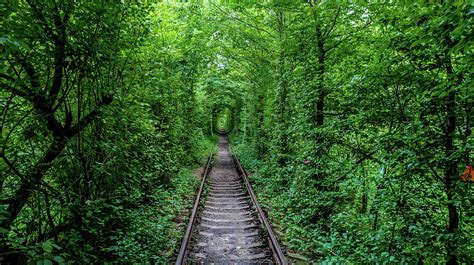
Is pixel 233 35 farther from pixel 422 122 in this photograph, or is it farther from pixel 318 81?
pixel 422 122

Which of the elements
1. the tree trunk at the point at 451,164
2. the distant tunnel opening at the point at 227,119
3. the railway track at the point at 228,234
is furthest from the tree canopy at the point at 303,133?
the distant tunnel opening at the point at 227,119

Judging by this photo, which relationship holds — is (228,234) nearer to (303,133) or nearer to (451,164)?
(303,133)

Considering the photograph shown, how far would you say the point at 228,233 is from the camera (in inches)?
236

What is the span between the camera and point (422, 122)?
3.15m

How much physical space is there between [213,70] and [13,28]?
1352 cm

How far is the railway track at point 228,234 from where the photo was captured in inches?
190

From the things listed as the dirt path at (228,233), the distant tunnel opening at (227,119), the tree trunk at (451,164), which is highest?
the distant tunnel opening at (227,119)

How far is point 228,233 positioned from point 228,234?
55 mm

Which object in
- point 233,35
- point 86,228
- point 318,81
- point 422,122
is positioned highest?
point 233,35

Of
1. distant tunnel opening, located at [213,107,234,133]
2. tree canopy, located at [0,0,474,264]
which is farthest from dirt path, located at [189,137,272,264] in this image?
distant tunnel opening, located at [213,107,234,133]

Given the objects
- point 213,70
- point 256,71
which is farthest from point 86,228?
point 213,70

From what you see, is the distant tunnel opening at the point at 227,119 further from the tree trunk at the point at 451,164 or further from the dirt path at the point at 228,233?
the tree trunk at the point at 451,164

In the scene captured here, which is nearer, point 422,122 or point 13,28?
point 13,28

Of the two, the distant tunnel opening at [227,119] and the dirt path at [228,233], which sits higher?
the distant tunnel opening at [227,119]
